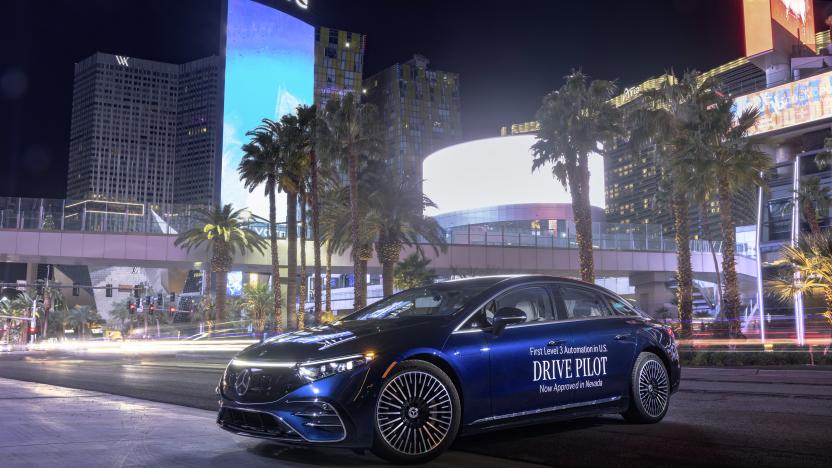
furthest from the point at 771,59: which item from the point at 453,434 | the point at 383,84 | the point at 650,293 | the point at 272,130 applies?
the point at 383,84

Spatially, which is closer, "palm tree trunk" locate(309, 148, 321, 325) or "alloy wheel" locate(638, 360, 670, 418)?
"alloy wheel" locate(638, 360, 670, 418)

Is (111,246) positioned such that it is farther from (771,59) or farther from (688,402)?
(771,59)

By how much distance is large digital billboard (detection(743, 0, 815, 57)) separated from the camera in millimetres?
70875

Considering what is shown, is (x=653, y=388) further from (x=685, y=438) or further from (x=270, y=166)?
(x=270, y=166)

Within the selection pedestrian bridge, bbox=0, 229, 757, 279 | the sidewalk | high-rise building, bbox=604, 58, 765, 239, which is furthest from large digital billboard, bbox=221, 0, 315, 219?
the sidewalk

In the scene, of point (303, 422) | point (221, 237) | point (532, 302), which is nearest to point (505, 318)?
point (532, 302)

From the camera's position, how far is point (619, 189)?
184000 mm

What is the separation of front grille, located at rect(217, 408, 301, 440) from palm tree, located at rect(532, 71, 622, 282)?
29.2 meters

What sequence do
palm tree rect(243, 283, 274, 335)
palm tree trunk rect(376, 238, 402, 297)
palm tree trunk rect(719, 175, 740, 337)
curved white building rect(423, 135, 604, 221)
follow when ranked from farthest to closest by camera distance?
curved white building rect(423, 135, 604, 221), palm tree rect(243, 283, 274, 335), palm tree trunk rect(376, 238, 402, 297), palm tree trunk rect(719, 175, 740, 337)

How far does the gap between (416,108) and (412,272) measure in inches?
5797

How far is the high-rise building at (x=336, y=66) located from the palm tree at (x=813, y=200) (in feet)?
468

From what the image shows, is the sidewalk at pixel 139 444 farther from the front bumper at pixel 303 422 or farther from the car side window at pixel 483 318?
the car side window at pixel 483 318

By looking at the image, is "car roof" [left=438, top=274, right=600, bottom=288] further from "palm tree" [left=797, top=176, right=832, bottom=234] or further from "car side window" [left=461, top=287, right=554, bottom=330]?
"palm tree" [left=797, top=176, right=832, bottom=234]

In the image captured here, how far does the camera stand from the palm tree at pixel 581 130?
33688 mm
